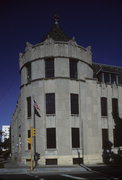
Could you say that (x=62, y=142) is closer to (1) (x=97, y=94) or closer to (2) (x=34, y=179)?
(1) (x=97, y=94)

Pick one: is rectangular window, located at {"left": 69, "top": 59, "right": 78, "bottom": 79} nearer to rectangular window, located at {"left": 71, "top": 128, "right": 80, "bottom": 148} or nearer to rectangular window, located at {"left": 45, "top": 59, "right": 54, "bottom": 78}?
rectangular window, located at {"left": 45, "top": 59, "right": 54, "bottom": 78}

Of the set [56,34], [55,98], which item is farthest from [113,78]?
[55,98]

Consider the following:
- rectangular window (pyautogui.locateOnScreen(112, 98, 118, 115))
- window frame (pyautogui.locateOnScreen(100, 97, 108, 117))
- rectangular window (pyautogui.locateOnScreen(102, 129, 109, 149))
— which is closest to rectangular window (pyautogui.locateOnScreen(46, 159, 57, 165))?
rectangular window (pyautogui.locateOnScreen(102, 129, 109, 149))

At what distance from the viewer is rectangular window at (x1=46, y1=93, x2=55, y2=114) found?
34.1 meters

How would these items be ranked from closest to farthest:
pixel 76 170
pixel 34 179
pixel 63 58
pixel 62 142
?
pixel 34 179, pixel 76 170, pixel 62 142, pixel 63 58

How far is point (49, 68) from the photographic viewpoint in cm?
3531

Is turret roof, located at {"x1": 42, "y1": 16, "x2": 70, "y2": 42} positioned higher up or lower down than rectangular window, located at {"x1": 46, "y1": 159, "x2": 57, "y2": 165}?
higher up

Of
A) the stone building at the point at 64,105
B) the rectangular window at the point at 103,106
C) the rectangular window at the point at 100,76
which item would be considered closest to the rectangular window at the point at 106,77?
the rectangular window at the point at 100,76

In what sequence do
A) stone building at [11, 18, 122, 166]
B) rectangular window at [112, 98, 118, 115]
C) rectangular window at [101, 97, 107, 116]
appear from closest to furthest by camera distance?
stone building at [11, 18, 122, 166] < rectangular window at [101, 97, 107, 116] < rectangular window at [112, 98, 118, 115]

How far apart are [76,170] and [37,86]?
12.5 metres

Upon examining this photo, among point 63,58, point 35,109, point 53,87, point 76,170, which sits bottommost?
point 76,170

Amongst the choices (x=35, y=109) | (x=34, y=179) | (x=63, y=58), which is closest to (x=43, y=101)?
(x=35, y=109)

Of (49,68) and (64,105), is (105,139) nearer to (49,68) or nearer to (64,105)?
(64,105)

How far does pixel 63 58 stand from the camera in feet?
116
